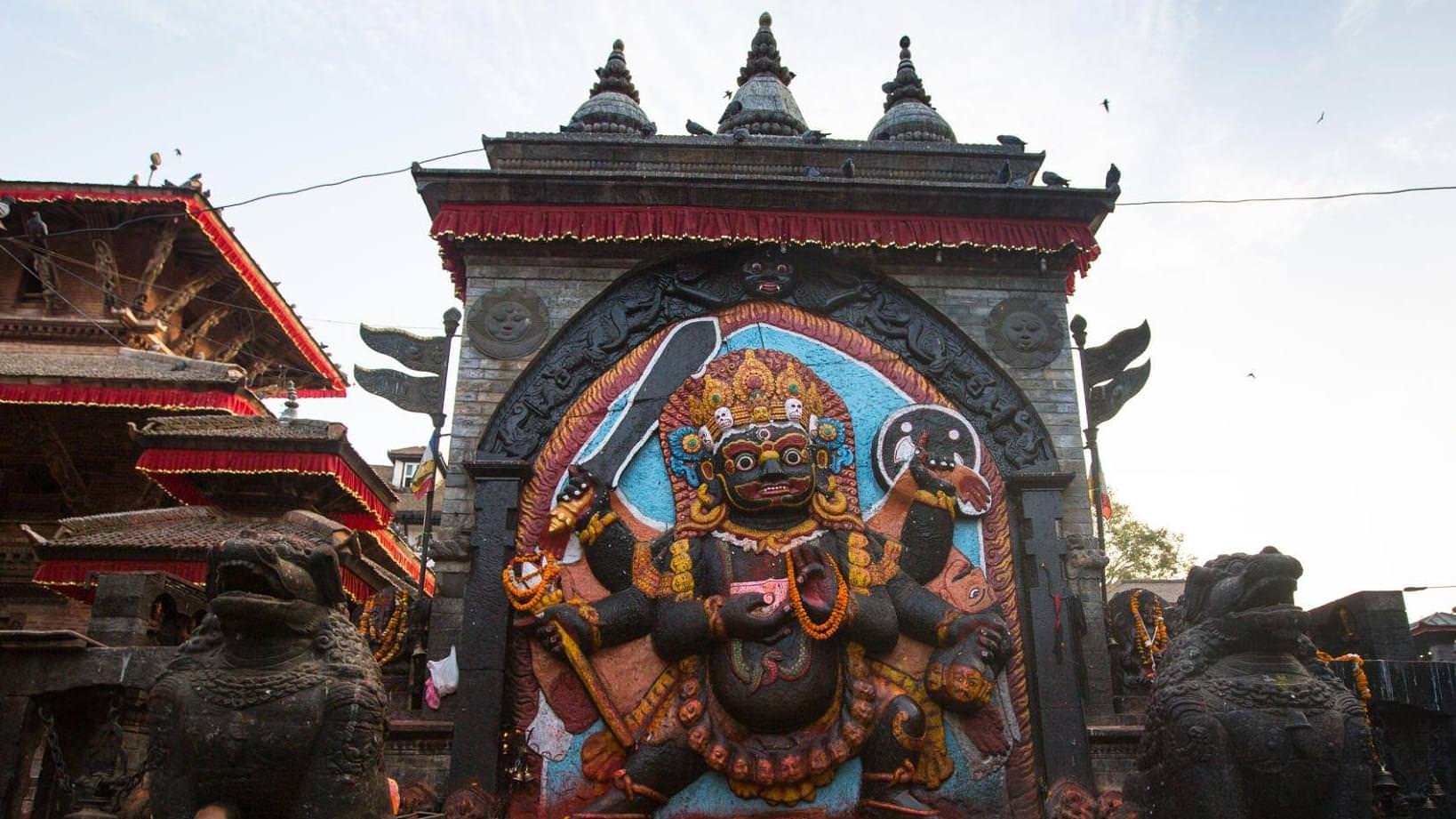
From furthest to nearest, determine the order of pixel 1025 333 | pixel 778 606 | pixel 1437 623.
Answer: pixel 1437 623, pixel 1025 333, pixel 778 606

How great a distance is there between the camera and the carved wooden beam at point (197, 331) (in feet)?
66.9

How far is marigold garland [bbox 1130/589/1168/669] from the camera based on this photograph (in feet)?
30.4

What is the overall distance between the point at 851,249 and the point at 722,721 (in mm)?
5082

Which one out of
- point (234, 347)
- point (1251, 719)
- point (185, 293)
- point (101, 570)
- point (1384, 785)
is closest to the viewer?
point (1251, 719)

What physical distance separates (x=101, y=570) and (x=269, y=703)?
8.97 m

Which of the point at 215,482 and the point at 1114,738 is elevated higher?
the point at 215,482

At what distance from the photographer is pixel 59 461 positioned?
17.0 meters

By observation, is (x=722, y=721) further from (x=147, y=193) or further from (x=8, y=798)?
(x=147, y=193)

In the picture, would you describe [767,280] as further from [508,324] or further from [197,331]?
[197,331]

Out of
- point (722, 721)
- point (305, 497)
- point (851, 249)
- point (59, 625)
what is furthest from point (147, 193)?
point (722, 721)

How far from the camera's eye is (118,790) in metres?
6.60

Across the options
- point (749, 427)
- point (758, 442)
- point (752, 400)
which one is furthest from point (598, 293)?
point (758, 442)

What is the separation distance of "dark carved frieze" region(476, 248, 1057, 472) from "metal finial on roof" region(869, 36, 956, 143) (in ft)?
12.3

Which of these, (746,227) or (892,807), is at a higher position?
(746,227)
